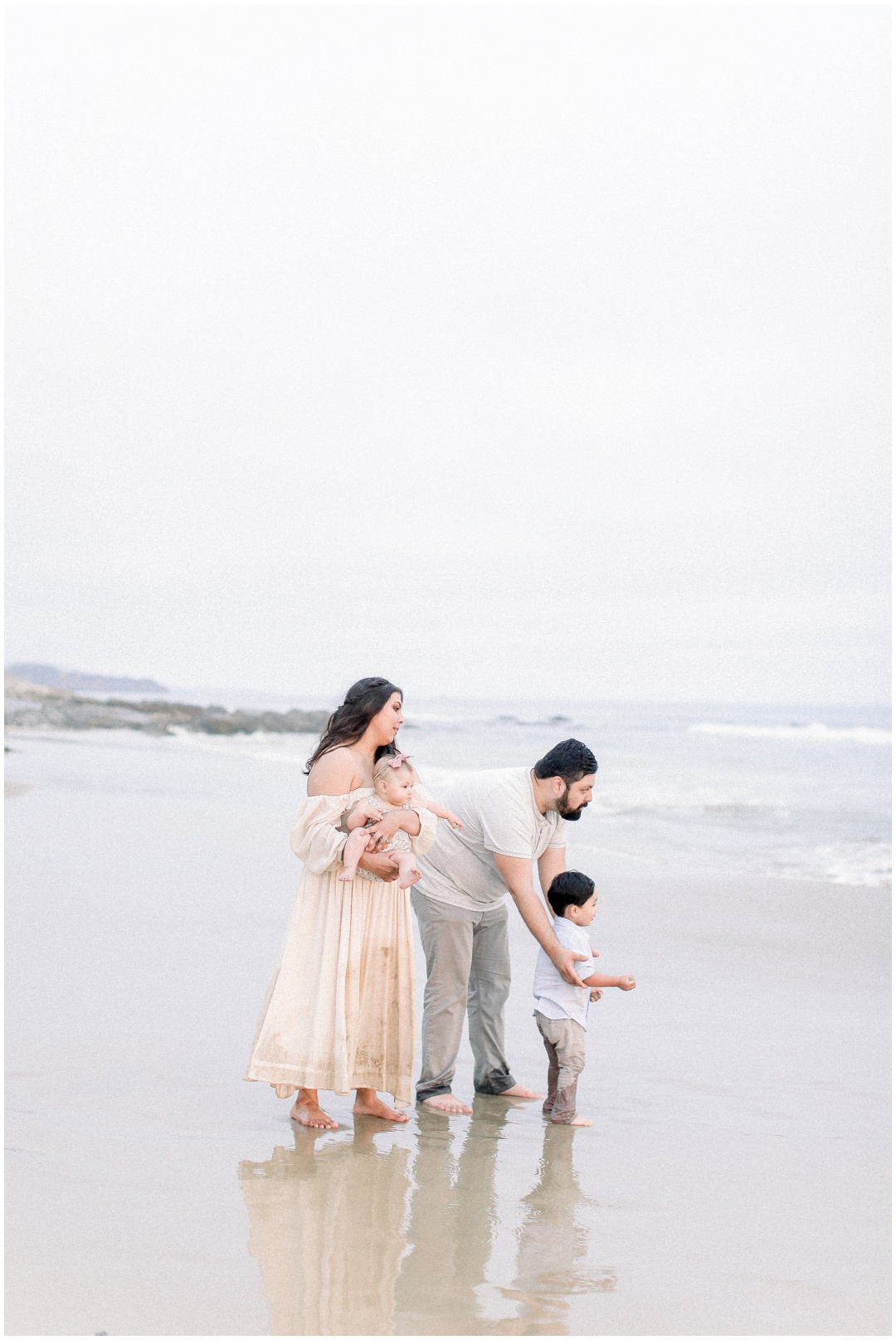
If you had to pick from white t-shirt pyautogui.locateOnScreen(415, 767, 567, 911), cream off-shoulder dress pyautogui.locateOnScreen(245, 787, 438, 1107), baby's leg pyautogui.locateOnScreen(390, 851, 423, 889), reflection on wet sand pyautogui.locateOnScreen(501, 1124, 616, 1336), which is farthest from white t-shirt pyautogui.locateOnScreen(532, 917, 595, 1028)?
baby's leg pyautogui.locateOnScreen(390, 851, 423, 889)

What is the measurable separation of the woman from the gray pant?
342 mm

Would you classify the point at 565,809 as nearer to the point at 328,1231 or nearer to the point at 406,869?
the point at 406,869

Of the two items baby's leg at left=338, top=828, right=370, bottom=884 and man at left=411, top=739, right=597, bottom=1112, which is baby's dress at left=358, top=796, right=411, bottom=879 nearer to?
baby's leg at left=338, top=828, right=370, bottom=884

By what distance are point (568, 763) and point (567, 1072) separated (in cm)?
117

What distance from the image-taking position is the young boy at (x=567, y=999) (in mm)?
4652

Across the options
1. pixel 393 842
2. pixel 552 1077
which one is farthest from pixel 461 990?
pixel 393 842

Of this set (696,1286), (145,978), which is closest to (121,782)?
(145,978)

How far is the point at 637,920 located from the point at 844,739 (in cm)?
3495

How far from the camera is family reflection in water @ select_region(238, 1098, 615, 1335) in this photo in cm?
300

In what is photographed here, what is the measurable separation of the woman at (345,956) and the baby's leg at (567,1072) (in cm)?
58

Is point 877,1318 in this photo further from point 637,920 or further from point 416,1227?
point 637,920

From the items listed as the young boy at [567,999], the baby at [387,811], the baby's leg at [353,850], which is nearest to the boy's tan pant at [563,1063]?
the young boy at [567,999]

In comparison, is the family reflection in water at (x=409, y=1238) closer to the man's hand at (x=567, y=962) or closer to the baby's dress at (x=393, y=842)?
the man's hand at (x=567, y=962)

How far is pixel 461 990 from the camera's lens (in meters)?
4.93
